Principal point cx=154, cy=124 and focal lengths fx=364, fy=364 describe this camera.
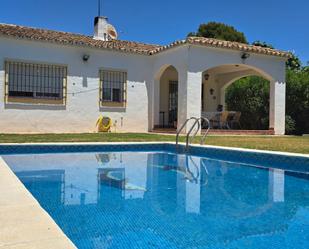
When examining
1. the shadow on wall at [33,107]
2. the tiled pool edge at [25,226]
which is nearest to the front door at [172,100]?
the shadow on wall at [33,107]

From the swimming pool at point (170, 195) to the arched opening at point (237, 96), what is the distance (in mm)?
9117

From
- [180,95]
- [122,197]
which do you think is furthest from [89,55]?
[122,197]

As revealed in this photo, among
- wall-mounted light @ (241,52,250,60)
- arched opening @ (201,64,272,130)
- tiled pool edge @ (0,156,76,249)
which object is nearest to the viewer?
tiled pool edge @ (0,156,76,249)

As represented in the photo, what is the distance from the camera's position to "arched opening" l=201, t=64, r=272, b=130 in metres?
18.9

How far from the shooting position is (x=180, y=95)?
1566 cm

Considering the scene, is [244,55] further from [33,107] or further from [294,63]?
[294,63]

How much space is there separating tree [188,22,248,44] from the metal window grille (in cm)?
2161

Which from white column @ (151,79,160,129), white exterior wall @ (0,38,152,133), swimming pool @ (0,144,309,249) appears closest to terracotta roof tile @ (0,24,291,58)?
white exterior wall @ (0,38,152,133)

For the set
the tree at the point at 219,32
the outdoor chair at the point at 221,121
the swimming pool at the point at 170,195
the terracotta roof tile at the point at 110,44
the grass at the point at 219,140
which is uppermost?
the tree at the point at 219,32

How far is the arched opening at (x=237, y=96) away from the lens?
62.0 ft

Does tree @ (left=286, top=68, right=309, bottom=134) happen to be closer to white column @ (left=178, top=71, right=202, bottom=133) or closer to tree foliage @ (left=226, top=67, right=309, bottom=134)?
tree foliage @ (left=226, top=67, right=309, bottom=134)

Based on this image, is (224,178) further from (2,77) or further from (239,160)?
(2,77)

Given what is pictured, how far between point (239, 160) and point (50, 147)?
514cm

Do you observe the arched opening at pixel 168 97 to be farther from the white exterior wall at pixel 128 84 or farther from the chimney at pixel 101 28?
the chimney at pixel 101 28
